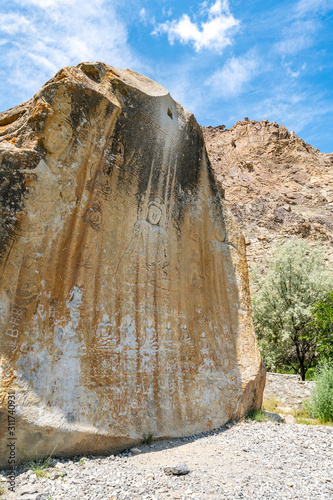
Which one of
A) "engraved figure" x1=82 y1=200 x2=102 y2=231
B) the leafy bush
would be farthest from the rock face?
the leafy bush

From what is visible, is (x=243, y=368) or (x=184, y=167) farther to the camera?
(x=184, y=167)

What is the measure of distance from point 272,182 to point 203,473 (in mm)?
33154

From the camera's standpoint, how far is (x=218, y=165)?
127 feet

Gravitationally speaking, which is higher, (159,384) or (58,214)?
(58,214)

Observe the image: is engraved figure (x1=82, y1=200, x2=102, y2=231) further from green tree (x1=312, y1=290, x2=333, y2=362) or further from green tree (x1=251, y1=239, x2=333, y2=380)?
green tree (x1=251, y1=239, x2=333, y2=380)

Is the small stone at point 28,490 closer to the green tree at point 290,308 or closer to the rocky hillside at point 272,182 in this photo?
the green tree at point 290,308

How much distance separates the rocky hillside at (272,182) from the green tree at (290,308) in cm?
840

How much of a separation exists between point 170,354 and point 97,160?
2728 mm

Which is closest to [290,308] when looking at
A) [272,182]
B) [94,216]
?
[94,216]

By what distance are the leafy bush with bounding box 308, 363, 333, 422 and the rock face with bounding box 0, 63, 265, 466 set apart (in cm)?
193

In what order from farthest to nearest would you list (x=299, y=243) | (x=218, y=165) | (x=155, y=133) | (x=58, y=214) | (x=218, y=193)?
(x=218, y=165) < (x=299, y=243) < (x=218, y=193) < (x=155, y=133) < (x=58, y=214)

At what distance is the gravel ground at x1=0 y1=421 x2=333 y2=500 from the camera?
115 inches

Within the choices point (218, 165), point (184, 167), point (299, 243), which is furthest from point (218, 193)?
point (218, 165)

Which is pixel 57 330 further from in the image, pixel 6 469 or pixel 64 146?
pixel 64 146
